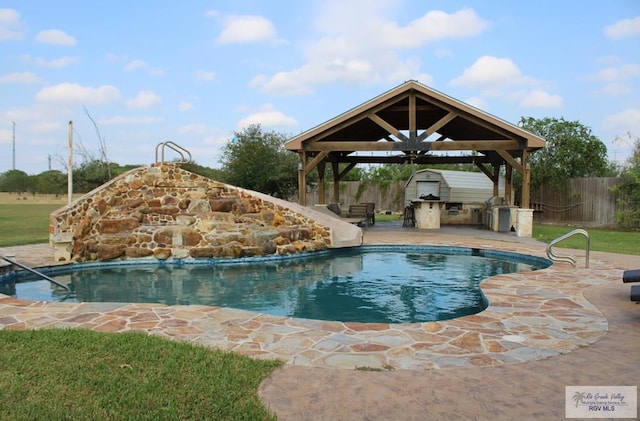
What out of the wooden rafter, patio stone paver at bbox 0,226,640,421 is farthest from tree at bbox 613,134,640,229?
patio stone paver at bbox 0,226,640,421

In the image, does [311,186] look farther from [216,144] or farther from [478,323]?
[478,323]

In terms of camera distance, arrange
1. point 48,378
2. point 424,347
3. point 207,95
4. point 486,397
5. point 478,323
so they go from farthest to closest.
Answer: point 207,95, point 478,323, point 424,347, point 48,378, point 486,397

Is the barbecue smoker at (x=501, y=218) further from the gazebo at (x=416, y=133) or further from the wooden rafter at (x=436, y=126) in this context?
the wooden rafter at (x=436, y=126)

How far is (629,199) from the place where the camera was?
1608 cm

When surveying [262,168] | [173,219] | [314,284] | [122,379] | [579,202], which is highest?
[262,168]

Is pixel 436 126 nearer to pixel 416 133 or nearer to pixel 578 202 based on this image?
pixel 416 133

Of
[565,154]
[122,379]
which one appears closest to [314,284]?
[122,379]

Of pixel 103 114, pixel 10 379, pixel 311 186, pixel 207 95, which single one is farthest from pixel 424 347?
pixel 311 186

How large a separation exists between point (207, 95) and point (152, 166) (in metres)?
7.81

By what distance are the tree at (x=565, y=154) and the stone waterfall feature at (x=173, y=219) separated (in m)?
13.9

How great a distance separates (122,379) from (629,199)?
1863 centimetres

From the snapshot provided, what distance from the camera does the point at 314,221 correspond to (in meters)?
11.1

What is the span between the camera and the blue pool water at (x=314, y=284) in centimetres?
605

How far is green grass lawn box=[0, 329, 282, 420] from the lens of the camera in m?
2.61
